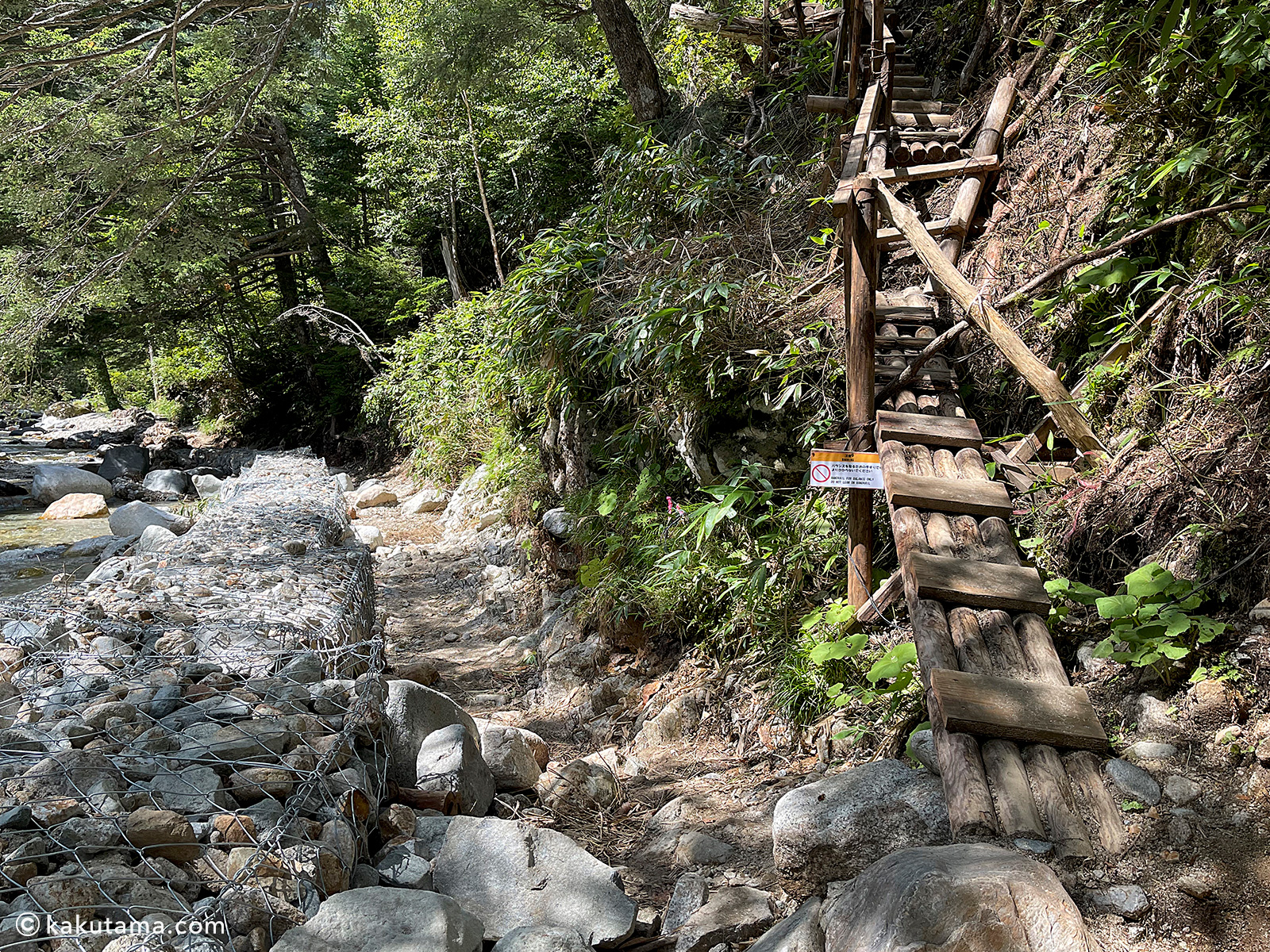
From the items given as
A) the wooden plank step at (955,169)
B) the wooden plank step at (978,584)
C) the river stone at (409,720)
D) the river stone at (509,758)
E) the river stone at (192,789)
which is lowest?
the river stone at (509,758)

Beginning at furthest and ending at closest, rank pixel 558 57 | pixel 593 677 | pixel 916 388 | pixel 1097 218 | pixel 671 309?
pixel 558 57 < pixel 593 677 < pixel 671 309 < pixel 916 388 < pixel 1097 218

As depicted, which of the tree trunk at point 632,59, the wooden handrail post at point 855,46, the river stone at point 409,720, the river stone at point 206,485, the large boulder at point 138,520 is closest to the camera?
the river stone at point 409,720

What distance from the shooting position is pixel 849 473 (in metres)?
3.17

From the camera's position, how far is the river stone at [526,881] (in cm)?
237

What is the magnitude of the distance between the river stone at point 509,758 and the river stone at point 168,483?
1246 centimetres

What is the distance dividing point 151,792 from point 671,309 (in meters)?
3.21

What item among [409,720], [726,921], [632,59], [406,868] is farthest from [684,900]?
[632,59]

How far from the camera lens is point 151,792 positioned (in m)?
2.25

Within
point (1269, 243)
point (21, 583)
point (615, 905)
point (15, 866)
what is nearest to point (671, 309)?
point (1269, 243)

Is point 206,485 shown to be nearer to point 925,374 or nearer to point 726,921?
point 925,374

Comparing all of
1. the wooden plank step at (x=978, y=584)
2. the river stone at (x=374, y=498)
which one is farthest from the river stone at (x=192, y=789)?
the river stone at (x=374, y=498)

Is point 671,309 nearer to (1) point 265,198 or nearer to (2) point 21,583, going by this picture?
(2) point 21,583

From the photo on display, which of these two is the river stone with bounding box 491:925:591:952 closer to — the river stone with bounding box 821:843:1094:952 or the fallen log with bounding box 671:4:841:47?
the river stone with bounding box 821:843:1094:952

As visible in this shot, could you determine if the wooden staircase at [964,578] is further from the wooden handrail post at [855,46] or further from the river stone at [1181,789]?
the wooden handrail post at [855,46]
